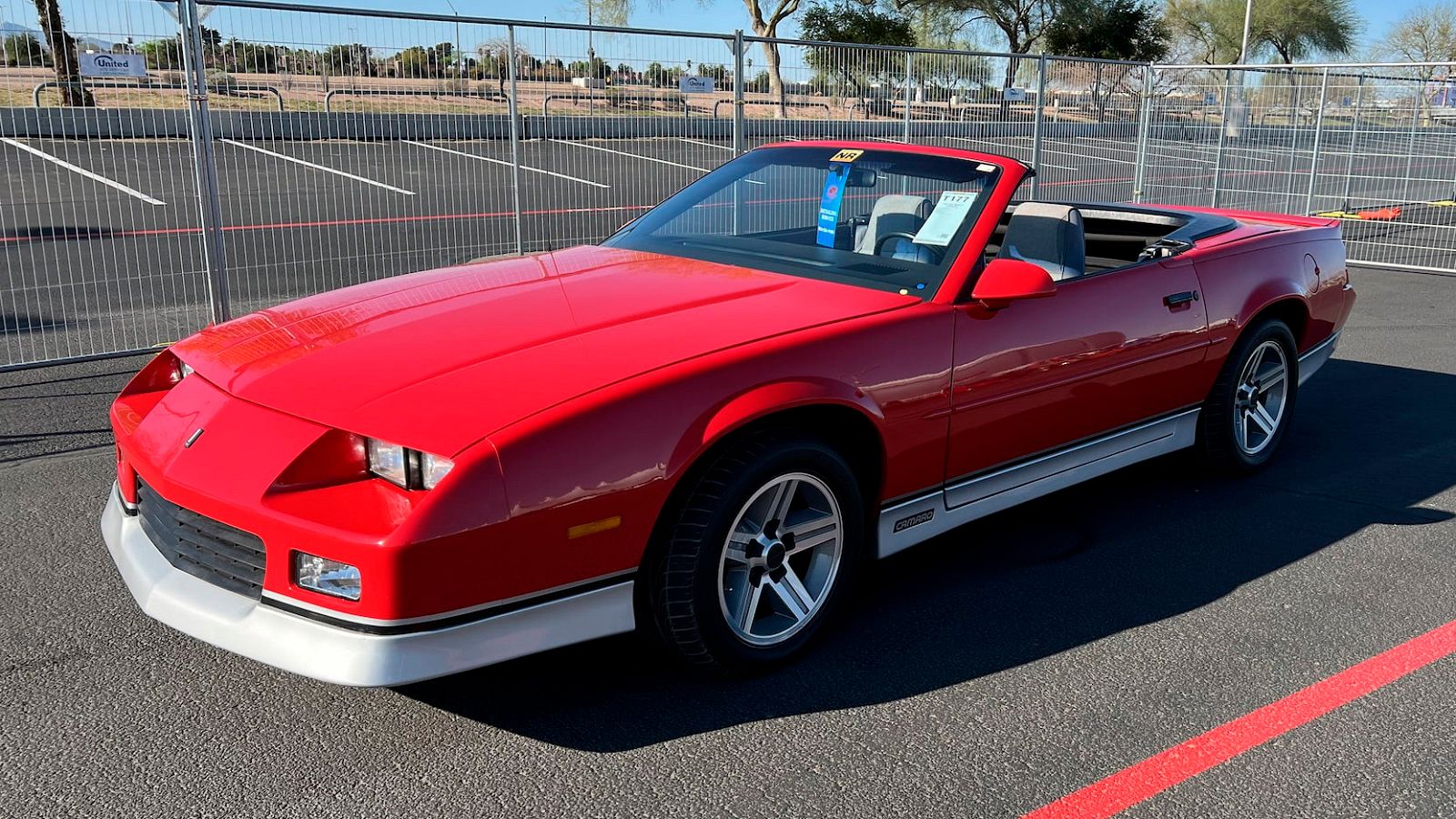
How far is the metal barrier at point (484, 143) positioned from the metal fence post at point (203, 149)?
0.01 metres

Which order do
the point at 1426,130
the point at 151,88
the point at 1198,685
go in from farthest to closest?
the point at 1426,130
the point at 151,88
the point at 1198,685

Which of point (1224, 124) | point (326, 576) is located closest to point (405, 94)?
point (326, 576)

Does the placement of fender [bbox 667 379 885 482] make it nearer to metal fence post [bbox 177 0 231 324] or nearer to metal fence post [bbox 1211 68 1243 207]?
metal fence post [bbox 177 0 231 324]

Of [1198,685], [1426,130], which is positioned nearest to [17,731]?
[1198,685]

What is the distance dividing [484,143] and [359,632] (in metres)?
7.09

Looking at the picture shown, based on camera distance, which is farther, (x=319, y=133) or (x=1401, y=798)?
(x=319, y=133)

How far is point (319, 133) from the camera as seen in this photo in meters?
7.61

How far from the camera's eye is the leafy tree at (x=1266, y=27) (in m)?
66.7

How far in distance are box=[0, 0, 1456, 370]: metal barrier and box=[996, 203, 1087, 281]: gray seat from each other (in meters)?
4.23

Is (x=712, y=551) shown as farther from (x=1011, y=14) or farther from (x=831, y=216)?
(x=1011, y=14)

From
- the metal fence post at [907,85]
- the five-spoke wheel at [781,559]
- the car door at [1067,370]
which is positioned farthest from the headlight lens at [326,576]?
the metal fence post at [907,85]

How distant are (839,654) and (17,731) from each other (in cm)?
226

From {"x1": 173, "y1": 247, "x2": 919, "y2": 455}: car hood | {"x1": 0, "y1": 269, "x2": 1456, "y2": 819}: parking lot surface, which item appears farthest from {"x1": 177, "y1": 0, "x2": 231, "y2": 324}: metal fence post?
{"x1": 173, "y1": 247, "x2": 919, "y2": 455}: car hood

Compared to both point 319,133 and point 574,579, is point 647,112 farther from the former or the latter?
point 574,579
